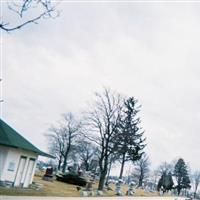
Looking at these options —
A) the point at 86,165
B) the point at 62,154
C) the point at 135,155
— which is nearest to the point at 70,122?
the point at 62,154

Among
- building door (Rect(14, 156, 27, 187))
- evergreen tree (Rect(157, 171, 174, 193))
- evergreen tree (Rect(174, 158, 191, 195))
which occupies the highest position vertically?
evergreen tree (Rect(174, 158, 191, 195))

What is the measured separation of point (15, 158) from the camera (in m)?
28.0

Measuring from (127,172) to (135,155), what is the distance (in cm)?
5753

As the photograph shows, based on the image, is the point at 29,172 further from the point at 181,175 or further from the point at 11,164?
the point at 181,175

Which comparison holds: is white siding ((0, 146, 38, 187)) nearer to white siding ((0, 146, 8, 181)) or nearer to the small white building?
the small white building

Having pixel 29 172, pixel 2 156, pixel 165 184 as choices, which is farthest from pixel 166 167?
pixel 2 156

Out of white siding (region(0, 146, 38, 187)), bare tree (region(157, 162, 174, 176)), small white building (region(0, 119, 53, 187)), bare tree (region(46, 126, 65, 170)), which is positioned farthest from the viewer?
bare tree (region(157, 162, 174, 176))

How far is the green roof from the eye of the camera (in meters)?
27.0

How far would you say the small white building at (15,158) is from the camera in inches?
1060

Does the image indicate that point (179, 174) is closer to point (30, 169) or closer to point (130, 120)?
point (130, 120)

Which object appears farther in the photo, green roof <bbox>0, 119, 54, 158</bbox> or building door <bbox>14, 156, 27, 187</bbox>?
building door <bbox>14, 156, 27, 187</bbox>

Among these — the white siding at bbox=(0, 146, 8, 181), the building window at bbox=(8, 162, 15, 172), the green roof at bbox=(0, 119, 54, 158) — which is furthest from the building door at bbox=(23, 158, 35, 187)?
the white siding at bbox=(0, 146, 8, 181)

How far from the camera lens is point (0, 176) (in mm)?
26703

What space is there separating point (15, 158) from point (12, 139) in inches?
58.6
